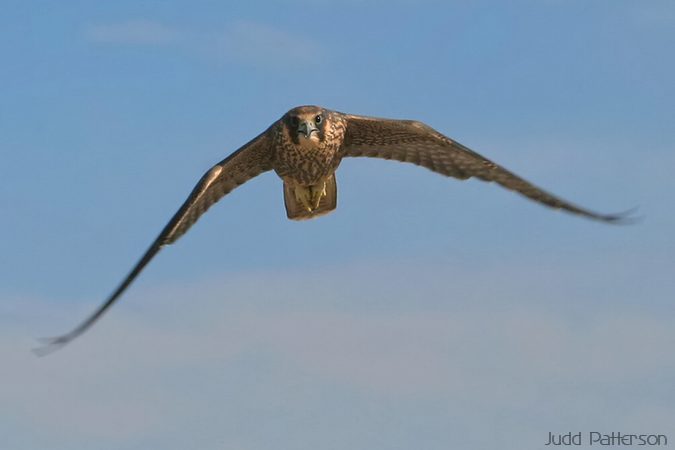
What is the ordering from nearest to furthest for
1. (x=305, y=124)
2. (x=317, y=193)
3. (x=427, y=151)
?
(x=305, y=124), (x=317, y=193), (x=427, y=151)

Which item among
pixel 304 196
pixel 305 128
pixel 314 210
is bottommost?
pixel 314 210

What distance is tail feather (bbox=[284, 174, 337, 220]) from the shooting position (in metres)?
14.5

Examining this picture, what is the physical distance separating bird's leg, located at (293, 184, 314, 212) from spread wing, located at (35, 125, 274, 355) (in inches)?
20.8

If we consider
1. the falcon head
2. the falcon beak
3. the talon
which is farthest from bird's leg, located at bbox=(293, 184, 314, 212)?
the falcon beak

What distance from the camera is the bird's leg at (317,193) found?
565 inches

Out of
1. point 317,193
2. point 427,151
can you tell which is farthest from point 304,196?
point 427,151

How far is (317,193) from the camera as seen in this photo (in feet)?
47.3

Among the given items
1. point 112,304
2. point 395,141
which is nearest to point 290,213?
point 395,141

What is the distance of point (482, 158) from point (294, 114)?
2564 mm

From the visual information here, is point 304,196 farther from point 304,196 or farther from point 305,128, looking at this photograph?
point 305,128

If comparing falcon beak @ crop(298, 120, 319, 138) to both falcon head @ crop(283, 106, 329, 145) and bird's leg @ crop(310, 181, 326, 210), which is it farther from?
bird's leg @ crop(310, 181, 326, 210)

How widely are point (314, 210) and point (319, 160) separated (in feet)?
2.62

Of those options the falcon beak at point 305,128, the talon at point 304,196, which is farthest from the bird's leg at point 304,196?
the falcon beak at point 305,128

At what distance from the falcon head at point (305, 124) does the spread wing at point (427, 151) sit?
2.26ft
